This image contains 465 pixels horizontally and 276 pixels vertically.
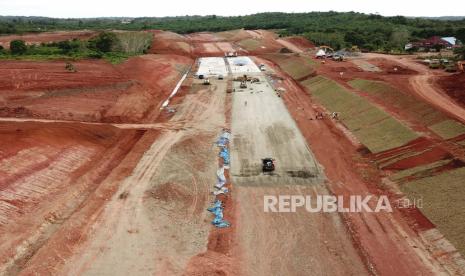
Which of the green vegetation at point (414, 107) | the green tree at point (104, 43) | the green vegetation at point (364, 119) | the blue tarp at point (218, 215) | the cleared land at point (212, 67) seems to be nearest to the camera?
the blue tarp at point (218, 215)

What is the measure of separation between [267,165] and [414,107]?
19.6 metres

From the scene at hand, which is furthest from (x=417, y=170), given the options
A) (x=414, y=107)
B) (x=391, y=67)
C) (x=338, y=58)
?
(x=338, y=58)

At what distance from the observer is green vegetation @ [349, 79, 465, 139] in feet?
117

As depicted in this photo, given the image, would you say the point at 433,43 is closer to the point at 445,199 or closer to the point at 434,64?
the point at 434,64

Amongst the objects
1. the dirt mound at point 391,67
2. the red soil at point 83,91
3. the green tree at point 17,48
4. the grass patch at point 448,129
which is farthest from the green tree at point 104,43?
the grass patch at point 448,129

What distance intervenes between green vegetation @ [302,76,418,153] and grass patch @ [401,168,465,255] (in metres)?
7.25

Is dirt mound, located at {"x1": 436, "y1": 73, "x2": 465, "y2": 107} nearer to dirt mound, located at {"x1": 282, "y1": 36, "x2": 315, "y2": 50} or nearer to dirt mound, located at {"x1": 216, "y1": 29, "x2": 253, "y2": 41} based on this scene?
dirt mound, located at {"x1": 282, "y1": 36, "x2": 315, "y2": 50}

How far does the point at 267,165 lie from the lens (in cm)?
3344

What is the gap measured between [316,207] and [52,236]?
679 inches

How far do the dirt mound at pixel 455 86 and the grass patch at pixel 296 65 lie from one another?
22.0 m

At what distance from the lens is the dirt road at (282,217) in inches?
895

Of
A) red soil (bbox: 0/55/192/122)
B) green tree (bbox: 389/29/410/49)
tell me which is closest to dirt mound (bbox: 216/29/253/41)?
→ green tree (bbox: 389/29/410/49)

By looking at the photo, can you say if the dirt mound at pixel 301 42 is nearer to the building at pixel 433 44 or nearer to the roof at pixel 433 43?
the building at pixel 433 44

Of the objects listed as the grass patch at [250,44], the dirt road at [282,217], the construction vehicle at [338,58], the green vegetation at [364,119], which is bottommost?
the dirt road at [282,217]
